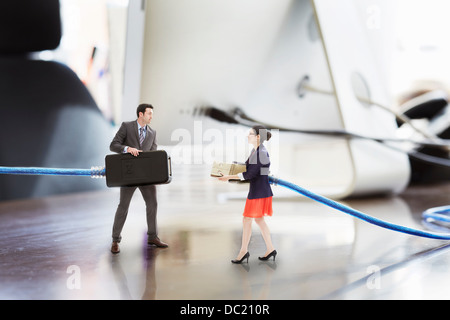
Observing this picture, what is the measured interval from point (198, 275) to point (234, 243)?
19cm

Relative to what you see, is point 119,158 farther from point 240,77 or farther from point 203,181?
point 203,181

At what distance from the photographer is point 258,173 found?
0.53 meters

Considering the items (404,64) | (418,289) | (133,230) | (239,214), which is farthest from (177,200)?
(404,64)

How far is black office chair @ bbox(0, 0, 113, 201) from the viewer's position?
5.16 feet

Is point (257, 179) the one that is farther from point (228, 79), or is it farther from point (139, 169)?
point (228, 79)

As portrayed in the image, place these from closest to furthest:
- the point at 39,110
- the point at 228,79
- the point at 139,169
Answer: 1. the point at 139,169
2. the point at 228,79
3. the point at 39,110

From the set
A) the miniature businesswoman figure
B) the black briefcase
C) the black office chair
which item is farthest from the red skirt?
the black office chair

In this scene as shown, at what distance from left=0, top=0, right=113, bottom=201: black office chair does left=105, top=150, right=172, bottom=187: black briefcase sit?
1.07m

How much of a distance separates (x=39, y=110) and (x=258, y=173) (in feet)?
4.66

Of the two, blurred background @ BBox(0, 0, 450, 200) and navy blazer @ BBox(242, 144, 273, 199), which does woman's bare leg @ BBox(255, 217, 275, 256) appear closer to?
navy blazer @ BBox(242, 144, 273, 199)

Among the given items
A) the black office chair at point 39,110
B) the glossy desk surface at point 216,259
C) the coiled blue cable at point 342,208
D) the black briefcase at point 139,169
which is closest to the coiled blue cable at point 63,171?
the black briefcase at point 139,169

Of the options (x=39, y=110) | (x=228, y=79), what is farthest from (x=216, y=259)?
(x=39, y=110)

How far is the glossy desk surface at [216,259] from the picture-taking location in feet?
1.47

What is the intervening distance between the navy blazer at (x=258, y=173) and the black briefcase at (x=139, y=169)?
106mm
